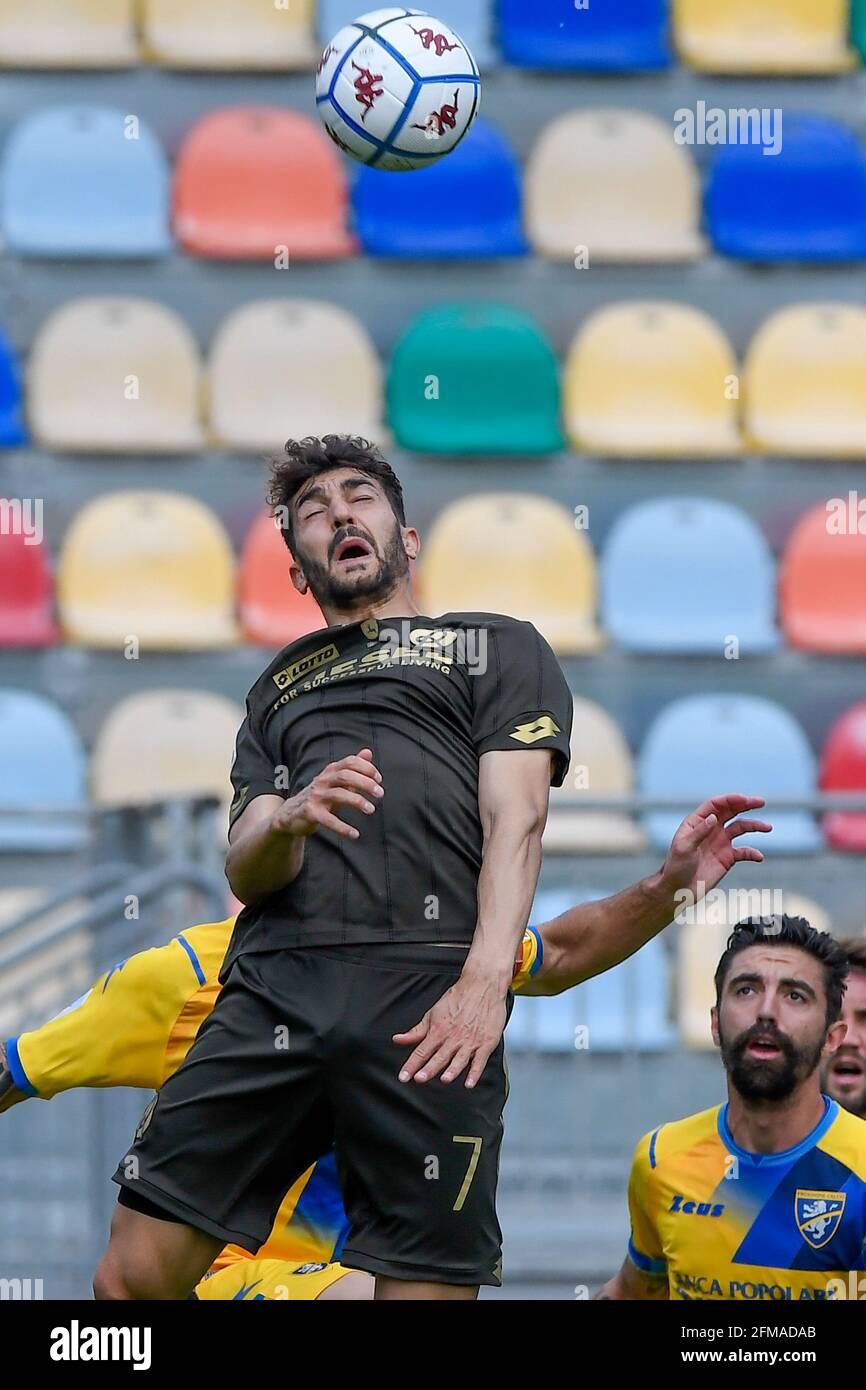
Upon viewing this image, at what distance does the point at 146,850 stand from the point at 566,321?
3.74m

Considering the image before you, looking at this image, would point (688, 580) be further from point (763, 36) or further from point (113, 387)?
point (763, 36)

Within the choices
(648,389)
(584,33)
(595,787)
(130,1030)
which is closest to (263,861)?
(130,1030)

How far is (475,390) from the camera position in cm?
855

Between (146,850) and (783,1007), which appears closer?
(783,1007)

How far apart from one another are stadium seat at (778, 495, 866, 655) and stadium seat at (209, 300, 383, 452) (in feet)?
5.84

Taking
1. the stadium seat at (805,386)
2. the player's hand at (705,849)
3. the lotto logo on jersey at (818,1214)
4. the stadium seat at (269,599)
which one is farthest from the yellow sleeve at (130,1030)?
the stadium seat at (805,386)

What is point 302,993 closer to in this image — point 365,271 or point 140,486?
point 140,486

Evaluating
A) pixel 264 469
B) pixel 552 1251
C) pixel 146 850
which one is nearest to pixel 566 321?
pixel 264 469

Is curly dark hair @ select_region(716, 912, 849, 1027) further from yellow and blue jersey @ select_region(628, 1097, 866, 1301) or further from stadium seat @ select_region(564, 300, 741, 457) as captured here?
stadium seat @ select_region(564, 300, 741, 457)

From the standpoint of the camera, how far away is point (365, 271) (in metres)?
8.85

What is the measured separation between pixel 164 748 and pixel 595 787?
63.1 inches

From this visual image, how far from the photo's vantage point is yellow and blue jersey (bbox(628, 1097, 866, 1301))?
3.90 metres

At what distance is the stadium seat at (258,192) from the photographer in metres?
8.78

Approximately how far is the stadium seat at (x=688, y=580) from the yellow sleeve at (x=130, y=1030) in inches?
180
